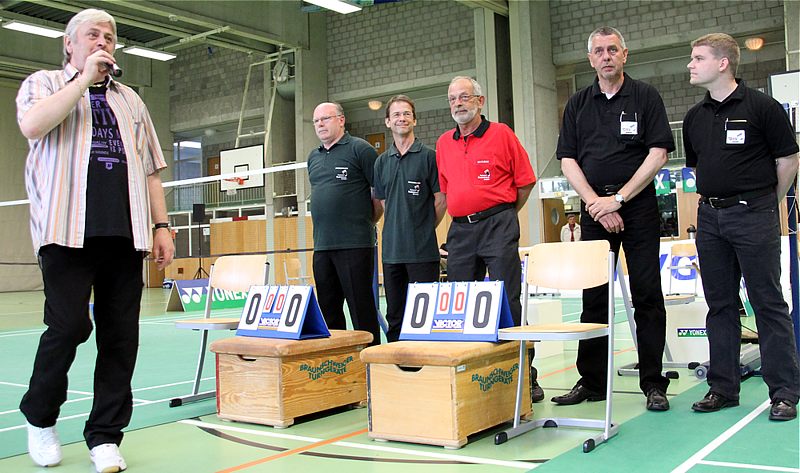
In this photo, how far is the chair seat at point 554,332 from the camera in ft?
10.5

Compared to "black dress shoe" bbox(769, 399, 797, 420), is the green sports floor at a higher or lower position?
lower

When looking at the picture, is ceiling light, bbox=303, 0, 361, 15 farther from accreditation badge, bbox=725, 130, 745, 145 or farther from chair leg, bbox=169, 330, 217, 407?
accreditation badge, bbox=725, 130, 745, 145

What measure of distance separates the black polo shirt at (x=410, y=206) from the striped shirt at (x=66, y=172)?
1.70m

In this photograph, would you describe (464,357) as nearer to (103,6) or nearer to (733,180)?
(733,180)

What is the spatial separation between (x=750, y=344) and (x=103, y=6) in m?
14.9

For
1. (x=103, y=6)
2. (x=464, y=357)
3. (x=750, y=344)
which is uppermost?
(x=103, y=6)

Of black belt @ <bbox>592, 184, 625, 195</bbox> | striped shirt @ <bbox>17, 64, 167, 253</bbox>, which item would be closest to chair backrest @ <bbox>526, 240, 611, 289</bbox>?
black belt @ <bbox>592, 184, 625, 195</bbox>

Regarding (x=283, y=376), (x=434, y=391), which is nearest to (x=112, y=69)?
(x=283, y=376)

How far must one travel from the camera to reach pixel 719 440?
10.7 feet

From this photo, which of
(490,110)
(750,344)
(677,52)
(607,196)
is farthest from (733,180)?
(677,52)

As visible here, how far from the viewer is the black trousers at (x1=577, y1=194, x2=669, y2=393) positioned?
4.01 m

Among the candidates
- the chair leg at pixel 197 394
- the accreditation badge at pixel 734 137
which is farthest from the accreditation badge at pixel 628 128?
the chair leg at pixel 197 394

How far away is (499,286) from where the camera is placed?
11.8ft

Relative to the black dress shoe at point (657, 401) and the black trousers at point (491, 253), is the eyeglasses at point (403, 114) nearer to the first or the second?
the black trousers at point (491, 253)
